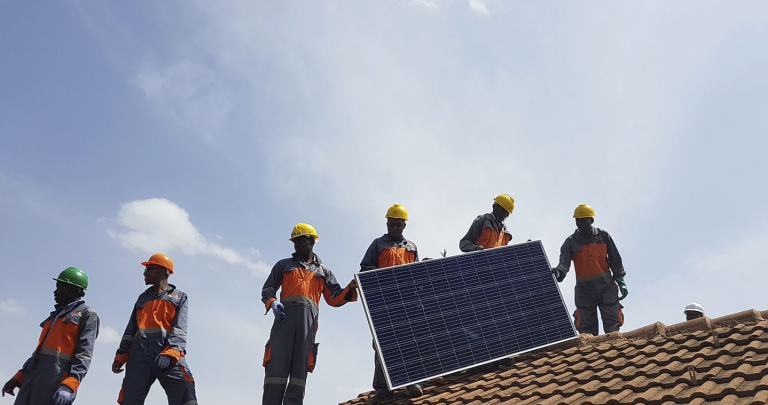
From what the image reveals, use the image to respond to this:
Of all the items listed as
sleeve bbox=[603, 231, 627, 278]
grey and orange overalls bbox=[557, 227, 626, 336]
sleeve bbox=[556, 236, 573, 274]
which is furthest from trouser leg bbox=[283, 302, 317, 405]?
sleeve bbox=[603, 231, 627, 278]

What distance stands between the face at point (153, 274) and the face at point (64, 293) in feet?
3.11

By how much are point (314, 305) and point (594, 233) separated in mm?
4844

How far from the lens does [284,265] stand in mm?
7551

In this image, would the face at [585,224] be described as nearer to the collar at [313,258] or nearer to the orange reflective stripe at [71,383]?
the collar at [313,258]

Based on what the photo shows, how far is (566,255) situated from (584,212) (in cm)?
76

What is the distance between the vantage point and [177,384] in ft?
21.9

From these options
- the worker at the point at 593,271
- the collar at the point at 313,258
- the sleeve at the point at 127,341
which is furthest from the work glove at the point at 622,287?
the sleeve at the point at 127,341

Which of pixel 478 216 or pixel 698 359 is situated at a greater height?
pixel 478 216

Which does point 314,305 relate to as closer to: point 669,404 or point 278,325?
point 278,325

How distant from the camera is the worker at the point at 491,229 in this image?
8648mm

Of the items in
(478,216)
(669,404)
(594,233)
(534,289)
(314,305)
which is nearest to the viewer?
(669,404)

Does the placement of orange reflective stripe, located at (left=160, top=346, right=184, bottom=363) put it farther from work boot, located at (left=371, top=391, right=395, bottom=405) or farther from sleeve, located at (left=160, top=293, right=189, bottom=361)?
work boot, located at (left=371, top=391, right=395, bottom=405)

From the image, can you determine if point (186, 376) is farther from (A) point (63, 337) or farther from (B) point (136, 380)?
(A) point (63, 337)

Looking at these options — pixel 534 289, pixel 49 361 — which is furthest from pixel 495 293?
pixel 49 361
